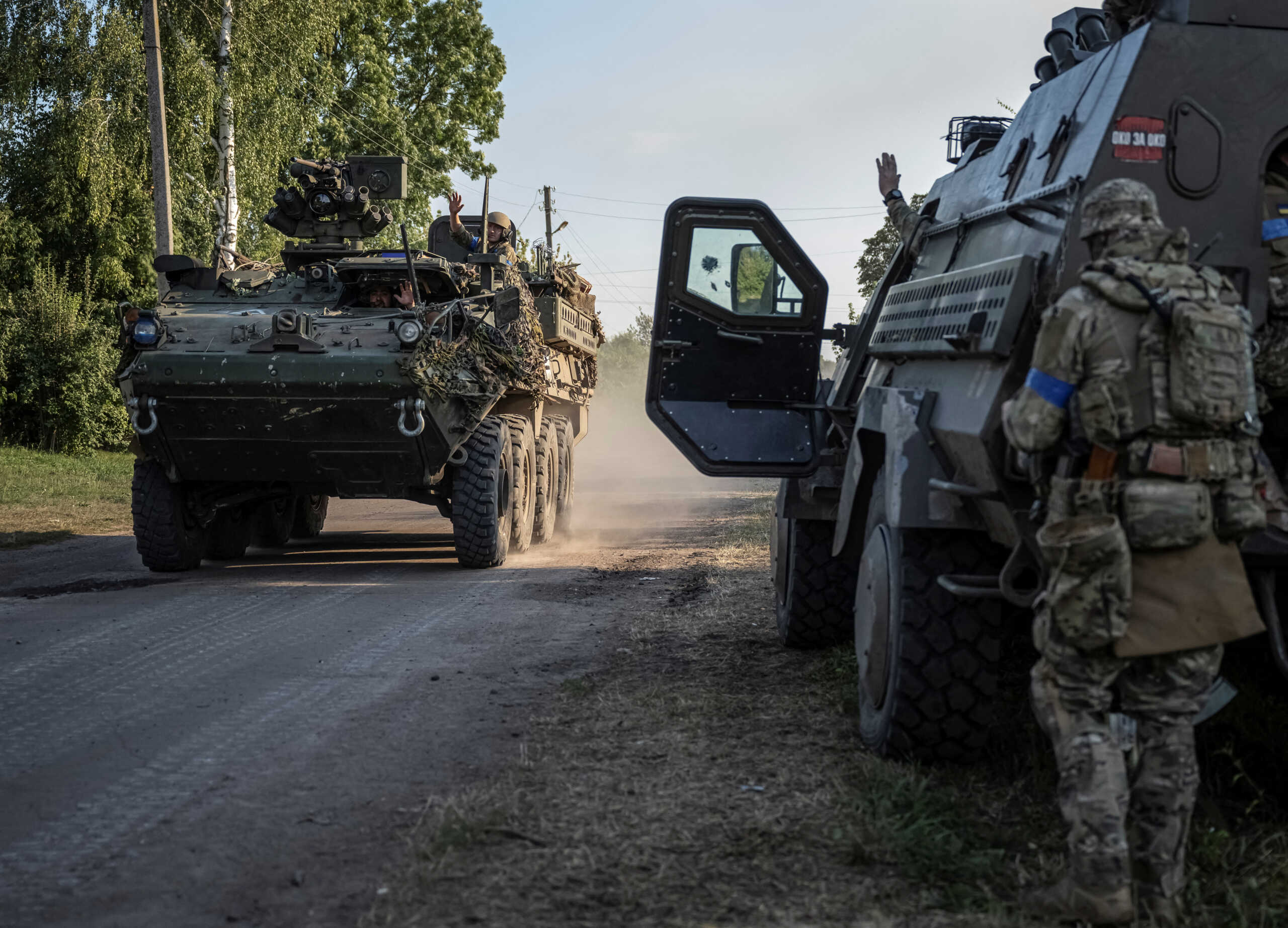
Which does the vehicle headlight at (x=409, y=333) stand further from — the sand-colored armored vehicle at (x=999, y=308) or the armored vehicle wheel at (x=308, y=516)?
the sand-colored armored vehicle at (x=999, y=308)

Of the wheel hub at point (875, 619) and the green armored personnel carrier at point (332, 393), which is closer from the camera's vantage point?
the wheel hub at point (875, 619)

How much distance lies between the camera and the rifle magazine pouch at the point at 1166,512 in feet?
9.89

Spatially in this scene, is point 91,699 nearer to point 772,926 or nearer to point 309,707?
point 309,707

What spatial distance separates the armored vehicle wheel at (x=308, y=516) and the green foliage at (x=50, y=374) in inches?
394

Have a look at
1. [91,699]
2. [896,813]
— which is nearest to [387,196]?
[91,699]

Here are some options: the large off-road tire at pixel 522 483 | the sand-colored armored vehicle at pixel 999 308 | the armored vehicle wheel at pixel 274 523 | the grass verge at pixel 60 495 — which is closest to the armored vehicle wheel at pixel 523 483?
the large off-road tire at pixel 522 483

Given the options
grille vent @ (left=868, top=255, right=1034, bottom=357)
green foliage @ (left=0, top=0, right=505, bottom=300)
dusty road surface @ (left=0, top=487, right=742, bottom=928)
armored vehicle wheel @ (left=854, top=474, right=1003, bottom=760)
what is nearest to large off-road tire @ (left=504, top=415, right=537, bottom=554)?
dusty road surface @ (left=0, top=487, right=742, bottom=928)

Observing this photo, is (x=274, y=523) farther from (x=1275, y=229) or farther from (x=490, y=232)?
(x=1275, y=229)

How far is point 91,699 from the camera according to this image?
529 cm

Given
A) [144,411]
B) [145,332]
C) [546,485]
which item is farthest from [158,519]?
[546,485]

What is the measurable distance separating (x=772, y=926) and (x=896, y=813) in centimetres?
77

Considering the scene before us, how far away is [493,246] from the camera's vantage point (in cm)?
1140

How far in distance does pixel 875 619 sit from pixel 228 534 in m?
7.25

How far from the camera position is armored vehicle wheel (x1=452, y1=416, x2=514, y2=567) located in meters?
9.37
